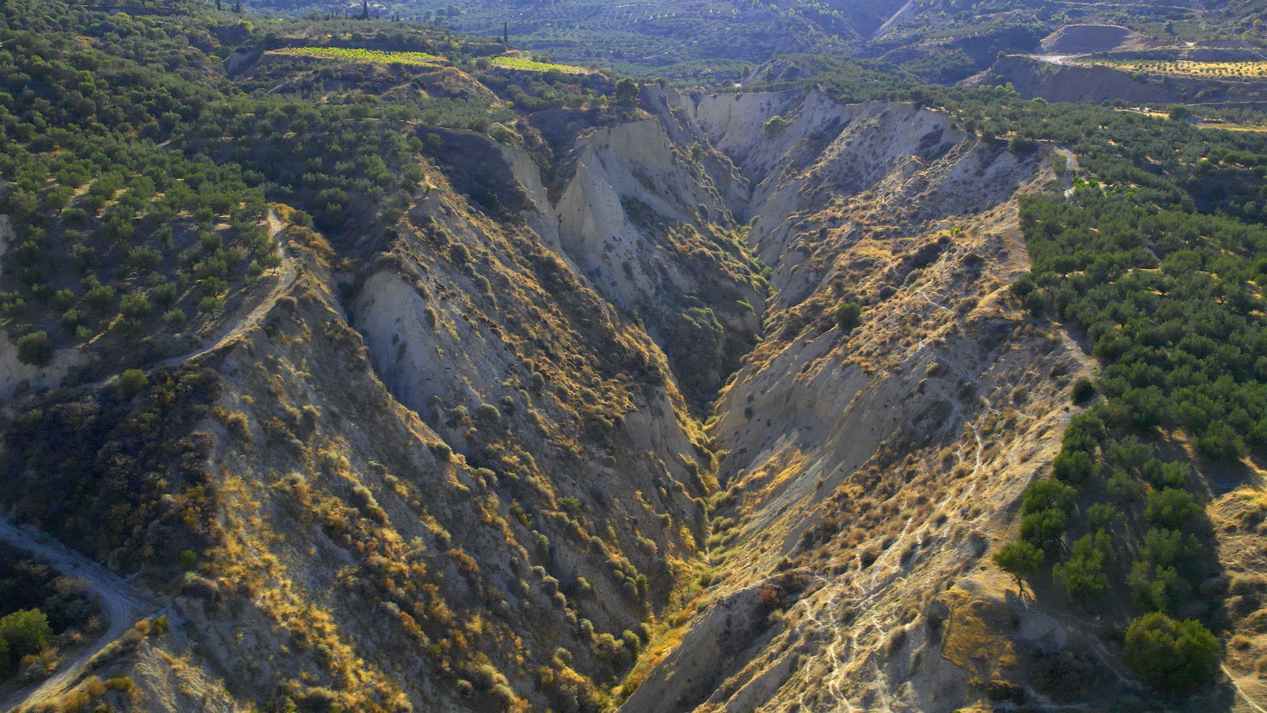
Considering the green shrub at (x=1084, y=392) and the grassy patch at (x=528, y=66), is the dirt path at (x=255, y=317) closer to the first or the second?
the green shrub at (x=1084, y=392)

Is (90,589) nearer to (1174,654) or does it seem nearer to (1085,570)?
(1085,570)

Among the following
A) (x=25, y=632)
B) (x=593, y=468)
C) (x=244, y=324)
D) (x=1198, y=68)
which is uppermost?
(x=244, y=324)

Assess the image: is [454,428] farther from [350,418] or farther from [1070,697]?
[1070,697]

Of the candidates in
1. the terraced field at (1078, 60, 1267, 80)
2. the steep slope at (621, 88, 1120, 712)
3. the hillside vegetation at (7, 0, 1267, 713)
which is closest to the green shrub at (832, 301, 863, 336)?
the steep slope at (621, 88, 1120, 712)

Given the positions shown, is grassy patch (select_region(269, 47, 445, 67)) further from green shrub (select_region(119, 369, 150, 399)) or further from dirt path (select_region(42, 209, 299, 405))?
green shrub (select_region(119, 369, 150, 399))

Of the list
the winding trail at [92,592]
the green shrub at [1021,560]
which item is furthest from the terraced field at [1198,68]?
the winding trail at [92,592]

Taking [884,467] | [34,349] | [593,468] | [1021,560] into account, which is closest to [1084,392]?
[884,467]
